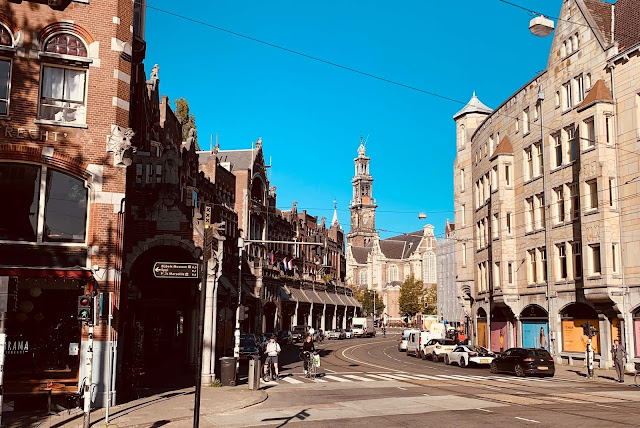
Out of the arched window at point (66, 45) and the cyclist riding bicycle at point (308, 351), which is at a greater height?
the arched window at point (66, 45)

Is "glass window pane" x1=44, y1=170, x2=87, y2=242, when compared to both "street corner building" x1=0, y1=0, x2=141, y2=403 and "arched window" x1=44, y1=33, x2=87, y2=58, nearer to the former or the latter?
"street corner building" x1=0, y1=0, x2=141, y2=403

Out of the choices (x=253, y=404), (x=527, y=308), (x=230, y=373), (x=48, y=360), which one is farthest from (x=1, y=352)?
(x=527, y=308)

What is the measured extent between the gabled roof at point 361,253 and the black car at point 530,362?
130 metres

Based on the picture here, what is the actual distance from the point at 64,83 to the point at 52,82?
1.04 ft

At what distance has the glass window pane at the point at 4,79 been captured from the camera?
690 inches

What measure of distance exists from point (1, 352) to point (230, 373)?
10530 mm

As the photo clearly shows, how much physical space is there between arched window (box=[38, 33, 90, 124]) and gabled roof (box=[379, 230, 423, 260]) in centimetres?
13530

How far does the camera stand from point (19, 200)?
57.5 feet

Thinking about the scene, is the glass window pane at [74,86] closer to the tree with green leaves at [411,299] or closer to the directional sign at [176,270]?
the directional sign at [176,270]

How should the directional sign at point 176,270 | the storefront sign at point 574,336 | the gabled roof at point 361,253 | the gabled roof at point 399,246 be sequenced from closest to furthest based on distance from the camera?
the directional sign at point 176,270 < the storefront sign at point 574,336 < the gabled roof at point 399,246 < the gabled roof at point 361,253

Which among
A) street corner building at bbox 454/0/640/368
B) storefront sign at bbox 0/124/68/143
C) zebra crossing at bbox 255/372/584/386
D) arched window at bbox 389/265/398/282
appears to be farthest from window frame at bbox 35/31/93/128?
arched window at bbox 389/265/398/282

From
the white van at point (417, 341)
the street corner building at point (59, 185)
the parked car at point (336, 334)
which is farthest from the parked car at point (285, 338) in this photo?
the street corner building at point (59, 185)

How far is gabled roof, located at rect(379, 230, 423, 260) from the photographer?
151375mm

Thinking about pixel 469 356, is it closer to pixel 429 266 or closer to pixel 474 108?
pixel 474 108
